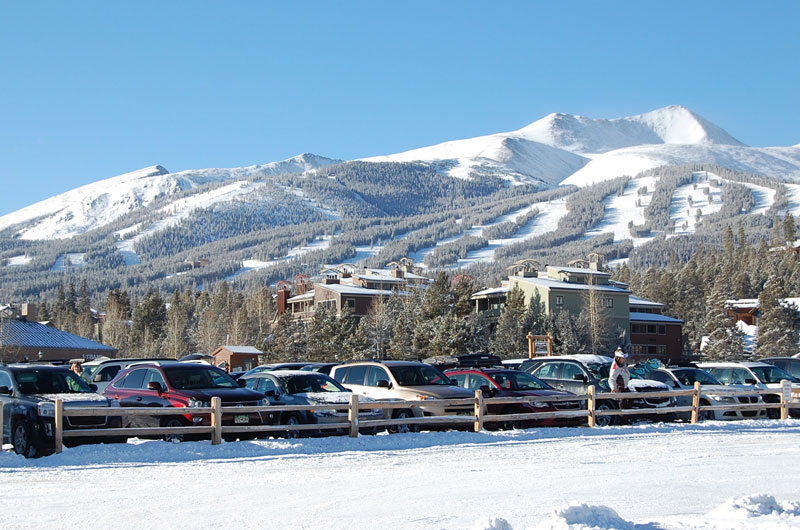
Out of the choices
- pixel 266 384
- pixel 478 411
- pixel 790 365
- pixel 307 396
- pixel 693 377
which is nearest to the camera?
pixel 478 411

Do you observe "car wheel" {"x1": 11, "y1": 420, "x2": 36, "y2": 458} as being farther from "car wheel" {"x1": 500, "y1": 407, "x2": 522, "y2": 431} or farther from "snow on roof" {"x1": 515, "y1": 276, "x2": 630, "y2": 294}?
"snow on roof" {"x1": 515, "y1": 276, "x2": 630, "y2": 294}

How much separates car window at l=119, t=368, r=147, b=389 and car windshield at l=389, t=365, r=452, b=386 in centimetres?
575

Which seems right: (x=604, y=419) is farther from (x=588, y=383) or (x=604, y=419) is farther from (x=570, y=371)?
(x=570, y=371)

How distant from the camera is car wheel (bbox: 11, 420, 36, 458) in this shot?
15625 millimetres

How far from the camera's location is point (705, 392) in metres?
24.5

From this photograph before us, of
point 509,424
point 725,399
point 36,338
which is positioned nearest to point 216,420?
point 509,424

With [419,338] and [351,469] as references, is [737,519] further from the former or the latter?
[419,338]

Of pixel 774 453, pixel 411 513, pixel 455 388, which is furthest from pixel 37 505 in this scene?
pixel 774 453

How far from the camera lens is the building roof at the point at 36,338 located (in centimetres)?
6462

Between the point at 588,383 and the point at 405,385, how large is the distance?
20.2ft

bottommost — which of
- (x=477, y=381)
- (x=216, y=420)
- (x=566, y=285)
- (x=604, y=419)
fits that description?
(x=604, y=419)

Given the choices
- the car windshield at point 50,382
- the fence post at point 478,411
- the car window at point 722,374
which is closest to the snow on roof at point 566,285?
the car window at point 722,374

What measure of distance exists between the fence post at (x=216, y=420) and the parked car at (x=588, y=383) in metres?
10.5

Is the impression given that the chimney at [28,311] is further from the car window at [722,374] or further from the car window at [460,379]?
the car window at [722,374]
